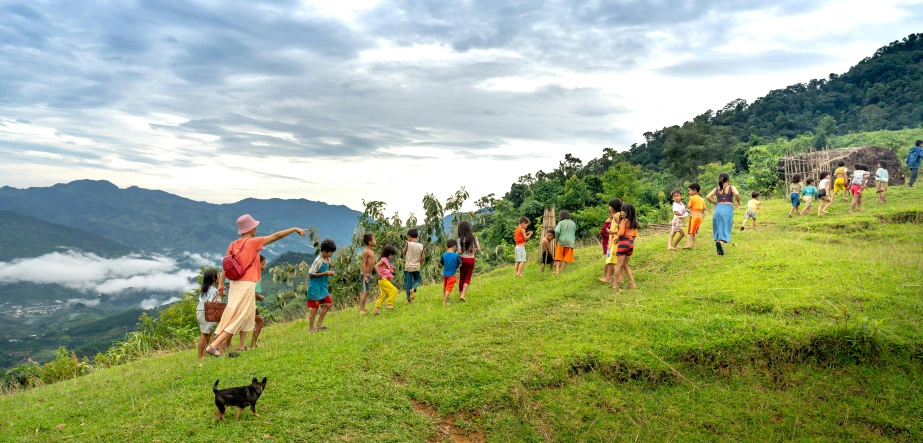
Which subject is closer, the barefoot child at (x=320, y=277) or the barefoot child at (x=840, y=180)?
the barefoot child at (x=320, y=277)

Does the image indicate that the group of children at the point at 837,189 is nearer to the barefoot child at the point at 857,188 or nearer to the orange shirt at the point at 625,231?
the barefoot child at the point at 857,188

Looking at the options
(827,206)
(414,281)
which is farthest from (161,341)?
(827,206)

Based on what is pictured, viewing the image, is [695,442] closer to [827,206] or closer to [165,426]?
[165,426]

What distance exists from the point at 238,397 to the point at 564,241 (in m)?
9.26

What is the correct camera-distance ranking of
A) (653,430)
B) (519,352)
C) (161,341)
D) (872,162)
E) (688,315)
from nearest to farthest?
(653,430) → (519,352) → (688,315) → (161,341) → (872,162)

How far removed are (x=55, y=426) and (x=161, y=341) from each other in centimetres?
964

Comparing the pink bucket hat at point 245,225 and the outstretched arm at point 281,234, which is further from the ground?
the pink bucket hat at point 245,225

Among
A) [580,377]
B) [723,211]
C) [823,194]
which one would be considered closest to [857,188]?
[823,194]

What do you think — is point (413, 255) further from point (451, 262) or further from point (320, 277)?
point (320, 277)

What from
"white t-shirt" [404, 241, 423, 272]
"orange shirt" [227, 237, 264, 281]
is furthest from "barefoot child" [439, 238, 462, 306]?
"orange shirt" [227, 237, 264, 281]

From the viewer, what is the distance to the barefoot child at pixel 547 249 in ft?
45.1

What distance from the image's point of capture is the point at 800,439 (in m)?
5.76

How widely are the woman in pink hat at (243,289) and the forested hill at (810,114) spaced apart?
4711cm

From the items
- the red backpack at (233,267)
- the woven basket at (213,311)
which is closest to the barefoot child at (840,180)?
the red backpack at (233,267)
